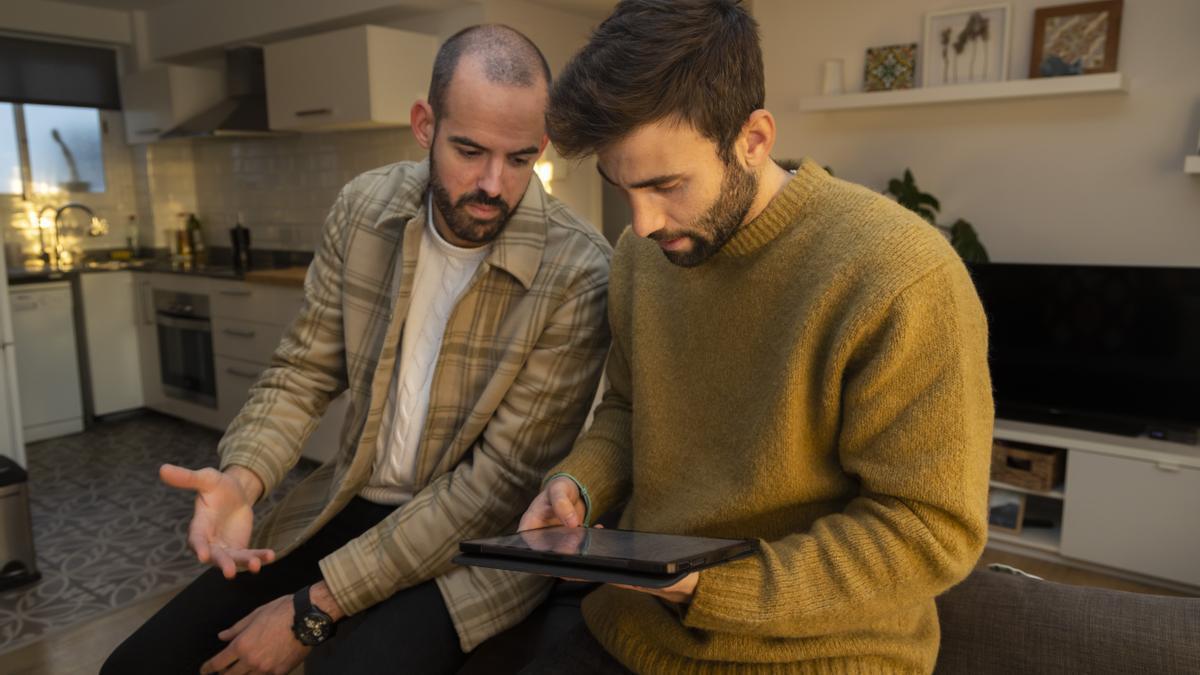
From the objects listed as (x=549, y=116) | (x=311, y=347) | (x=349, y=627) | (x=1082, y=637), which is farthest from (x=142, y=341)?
(x=1082, y=637)

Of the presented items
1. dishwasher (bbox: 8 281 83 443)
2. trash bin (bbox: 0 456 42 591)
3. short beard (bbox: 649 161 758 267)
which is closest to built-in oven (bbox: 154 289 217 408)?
dishwasher (bbox: 8 281 83 443)

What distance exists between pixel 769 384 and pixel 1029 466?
96.6 inches

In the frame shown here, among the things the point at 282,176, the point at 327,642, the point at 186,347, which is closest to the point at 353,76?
the point at 282,176

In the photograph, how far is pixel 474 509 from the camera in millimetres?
1420

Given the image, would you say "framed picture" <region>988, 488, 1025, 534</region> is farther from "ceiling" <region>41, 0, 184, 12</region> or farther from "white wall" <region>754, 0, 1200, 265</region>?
"ceiling" <region>41, 0, 184, 12</region>

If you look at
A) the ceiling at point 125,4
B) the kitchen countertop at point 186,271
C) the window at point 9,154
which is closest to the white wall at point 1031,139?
the kitchen countertop at point 186,271

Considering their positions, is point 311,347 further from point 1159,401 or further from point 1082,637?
point 1159,401

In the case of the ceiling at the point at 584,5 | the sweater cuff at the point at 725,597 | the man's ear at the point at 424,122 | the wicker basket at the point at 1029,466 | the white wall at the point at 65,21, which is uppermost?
the white wall at the point at 65,21

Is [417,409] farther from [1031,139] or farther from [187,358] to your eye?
[187,358]

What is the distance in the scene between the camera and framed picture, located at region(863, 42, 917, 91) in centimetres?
344

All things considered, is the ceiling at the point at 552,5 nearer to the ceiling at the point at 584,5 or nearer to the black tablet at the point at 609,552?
the ceiling at the point at 584,5

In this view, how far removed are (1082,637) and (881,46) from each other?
287 centimetres

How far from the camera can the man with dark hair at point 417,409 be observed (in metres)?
1.35

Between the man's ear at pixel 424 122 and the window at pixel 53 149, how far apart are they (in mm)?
4819
